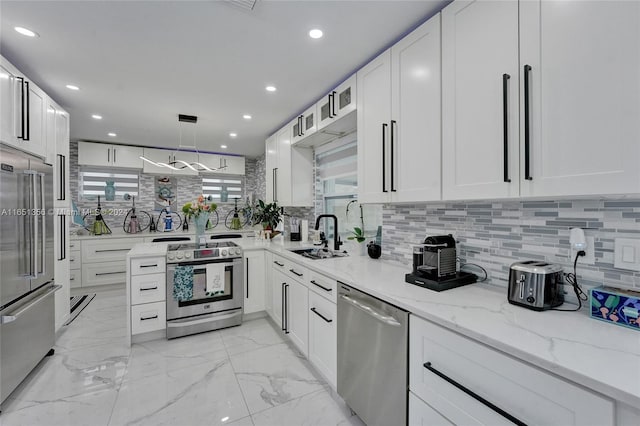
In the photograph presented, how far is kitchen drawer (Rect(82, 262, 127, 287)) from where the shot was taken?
4.37 metres

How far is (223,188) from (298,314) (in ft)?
14.1

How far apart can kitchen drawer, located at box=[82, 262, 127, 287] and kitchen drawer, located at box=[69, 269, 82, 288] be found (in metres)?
0.05

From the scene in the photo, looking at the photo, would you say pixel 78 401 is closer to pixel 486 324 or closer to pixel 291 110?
pixel 486 324

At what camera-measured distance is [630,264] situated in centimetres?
111

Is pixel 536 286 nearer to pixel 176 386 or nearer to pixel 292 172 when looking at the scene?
pixel 176 386

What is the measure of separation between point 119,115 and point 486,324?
13.8ft

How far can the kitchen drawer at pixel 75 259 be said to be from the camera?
169 inches

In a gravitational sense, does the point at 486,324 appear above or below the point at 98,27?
below

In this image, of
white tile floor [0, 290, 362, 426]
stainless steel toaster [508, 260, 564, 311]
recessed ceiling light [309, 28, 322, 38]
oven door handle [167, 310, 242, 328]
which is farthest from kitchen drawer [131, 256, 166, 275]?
stainless steel toaster [508, 260, 564, 311]

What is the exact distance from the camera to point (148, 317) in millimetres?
2773

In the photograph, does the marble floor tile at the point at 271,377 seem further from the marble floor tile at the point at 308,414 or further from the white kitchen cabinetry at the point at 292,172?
the white kitchen cabinetry at the point at 292,172

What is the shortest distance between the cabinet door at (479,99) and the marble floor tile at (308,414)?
4.98ft

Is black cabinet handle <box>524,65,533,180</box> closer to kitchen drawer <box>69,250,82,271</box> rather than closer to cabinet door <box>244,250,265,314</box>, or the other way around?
cabinet door <box>244,250,265,314</box>

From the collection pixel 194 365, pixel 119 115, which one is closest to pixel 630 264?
pixel 194 365
